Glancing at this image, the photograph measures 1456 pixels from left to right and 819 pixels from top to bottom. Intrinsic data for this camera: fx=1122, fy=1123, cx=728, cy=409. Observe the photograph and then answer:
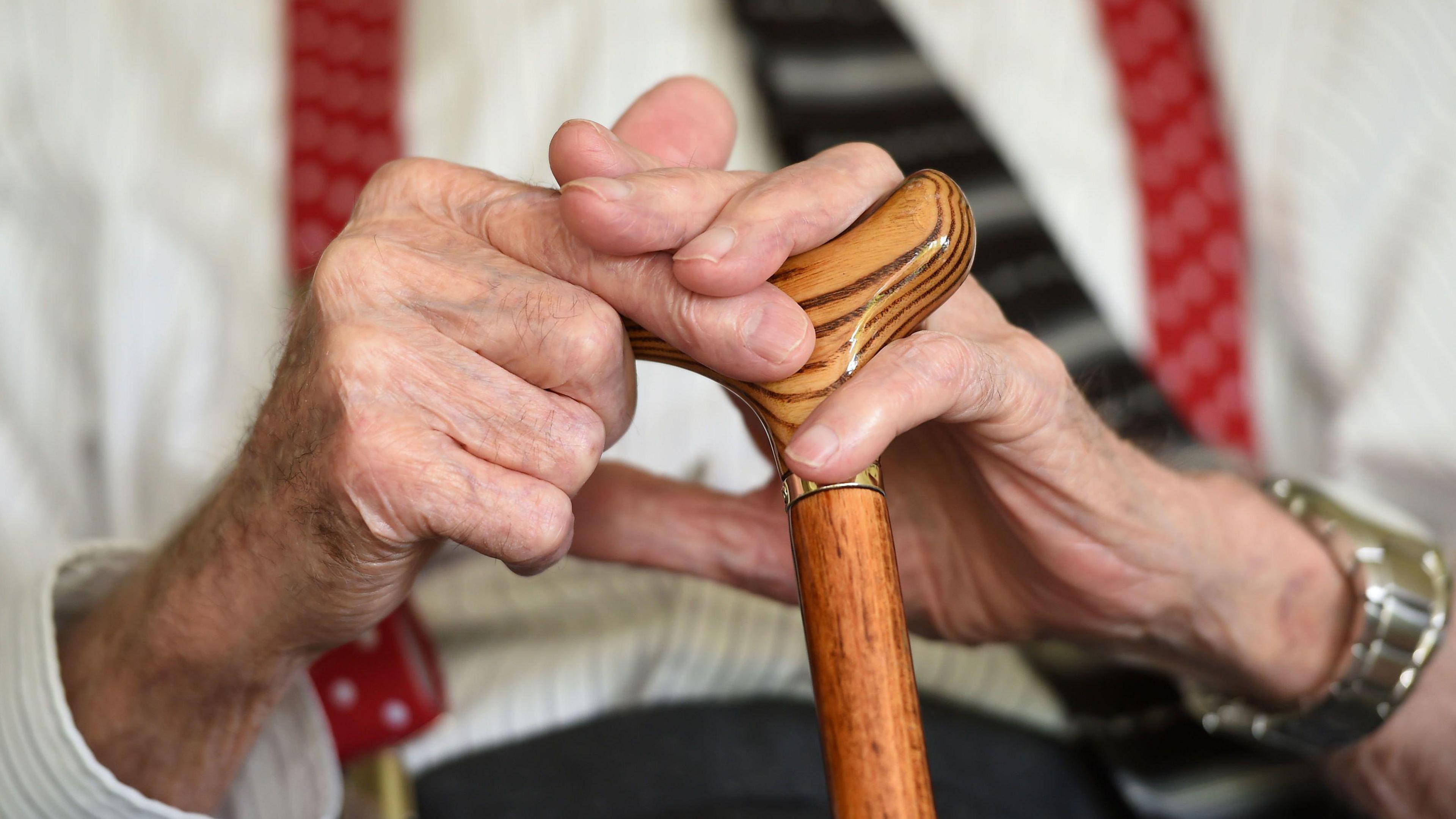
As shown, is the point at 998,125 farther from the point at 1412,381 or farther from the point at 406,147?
the point at 406,147

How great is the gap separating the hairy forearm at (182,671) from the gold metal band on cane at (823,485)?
0.94ft

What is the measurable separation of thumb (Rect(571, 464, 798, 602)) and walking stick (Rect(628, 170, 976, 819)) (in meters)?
0.17

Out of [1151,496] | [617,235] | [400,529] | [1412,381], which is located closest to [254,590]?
[400,529]

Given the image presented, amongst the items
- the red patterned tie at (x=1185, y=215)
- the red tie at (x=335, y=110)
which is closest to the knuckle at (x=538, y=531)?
the red tie at (x=335, y=110)

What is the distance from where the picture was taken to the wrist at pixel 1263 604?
0.74 metres

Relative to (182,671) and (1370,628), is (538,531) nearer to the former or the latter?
(182,671)

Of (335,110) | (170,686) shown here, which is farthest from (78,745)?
(335,110)

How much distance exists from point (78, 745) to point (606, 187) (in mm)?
425

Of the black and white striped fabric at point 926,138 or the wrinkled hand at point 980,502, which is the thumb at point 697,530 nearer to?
the wrinkled hand at point 980,502

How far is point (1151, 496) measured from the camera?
0.68 m

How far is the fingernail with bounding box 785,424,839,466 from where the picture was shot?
46 centimetres

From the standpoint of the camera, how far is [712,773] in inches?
30.1

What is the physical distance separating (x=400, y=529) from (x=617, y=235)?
0.53 feet

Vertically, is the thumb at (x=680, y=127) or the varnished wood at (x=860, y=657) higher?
the thumb at (x=680, y=127)
